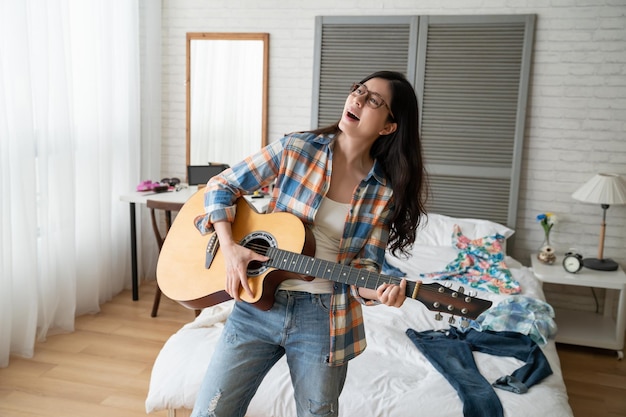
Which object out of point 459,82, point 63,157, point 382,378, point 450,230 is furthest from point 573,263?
point 63,157

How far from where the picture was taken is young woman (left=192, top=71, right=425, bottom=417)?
145 centimetres

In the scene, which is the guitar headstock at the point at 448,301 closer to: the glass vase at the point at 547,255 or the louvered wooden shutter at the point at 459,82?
the glass vase at the point at 547,255

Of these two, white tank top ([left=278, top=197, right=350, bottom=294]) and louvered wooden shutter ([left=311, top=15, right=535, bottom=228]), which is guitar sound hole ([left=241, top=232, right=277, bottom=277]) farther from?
louvered wooden shutter ([left=311, top=15, right=535, bottom=228])

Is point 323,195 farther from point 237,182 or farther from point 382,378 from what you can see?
point 382,378

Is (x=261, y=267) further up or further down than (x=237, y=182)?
further down

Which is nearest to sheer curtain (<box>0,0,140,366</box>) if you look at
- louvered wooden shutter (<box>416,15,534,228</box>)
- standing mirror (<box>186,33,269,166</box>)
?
standing mirror (<box>186,33,269,166</box>)

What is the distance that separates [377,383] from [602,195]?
2.09 meters

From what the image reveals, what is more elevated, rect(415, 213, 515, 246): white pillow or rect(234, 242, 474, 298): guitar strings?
rect(234, 242, 474, 298): guitar strings

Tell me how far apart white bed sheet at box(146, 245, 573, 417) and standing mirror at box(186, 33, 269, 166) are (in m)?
2.01

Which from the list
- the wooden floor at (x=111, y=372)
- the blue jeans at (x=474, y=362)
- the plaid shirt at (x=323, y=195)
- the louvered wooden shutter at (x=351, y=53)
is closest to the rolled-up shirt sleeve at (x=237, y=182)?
the plaid shirt at (x=323, y=195)

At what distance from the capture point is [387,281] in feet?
4.62

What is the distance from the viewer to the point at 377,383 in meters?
2.14

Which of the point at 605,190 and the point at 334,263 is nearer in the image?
the point at 334,263

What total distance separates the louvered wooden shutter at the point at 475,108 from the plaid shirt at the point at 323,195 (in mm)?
2305
